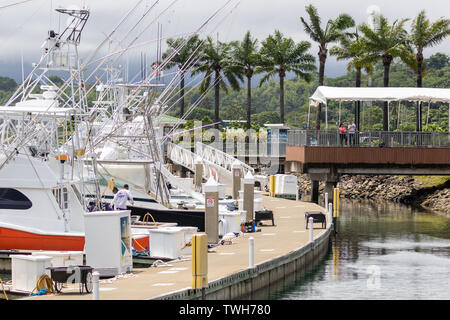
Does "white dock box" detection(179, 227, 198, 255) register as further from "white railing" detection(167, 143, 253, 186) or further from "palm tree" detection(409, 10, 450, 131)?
"palm tree" detection(409, 10, 450, 131)

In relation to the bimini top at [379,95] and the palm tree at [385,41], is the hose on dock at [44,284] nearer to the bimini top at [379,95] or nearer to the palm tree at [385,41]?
the bimini top at [379,95]

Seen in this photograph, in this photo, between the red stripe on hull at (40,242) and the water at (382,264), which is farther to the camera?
the red stripe on hull at (40,242)

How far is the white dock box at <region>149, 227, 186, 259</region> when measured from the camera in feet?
86.4

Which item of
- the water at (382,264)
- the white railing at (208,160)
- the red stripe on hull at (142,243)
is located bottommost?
the water at (382,264)

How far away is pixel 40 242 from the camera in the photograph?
28.7m

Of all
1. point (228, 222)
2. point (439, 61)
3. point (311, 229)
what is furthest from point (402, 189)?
point (439, 61)

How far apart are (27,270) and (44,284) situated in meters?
0.70

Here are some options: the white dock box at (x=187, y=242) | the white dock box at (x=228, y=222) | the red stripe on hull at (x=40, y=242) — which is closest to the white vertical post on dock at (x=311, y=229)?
the white dock box at (x=228, y=222)

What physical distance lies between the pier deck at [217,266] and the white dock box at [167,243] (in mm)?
756

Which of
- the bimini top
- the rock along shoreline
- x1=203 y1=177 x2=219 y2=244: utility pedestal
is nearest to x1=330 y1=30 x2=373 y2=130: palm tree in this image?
the rock along shoreline

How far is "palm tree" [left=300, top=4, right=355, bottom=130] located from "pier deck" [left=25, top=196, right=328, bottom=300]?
36.2 m

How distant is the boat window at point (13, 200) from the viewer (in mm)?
29750
